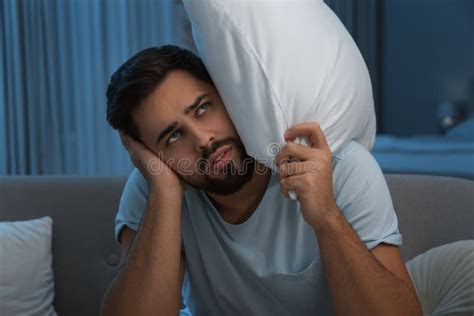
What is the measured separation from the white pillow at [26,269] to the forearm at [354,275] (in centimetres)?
86

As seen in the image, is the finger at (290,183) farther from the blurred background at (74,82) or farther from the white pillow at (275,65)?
the blurred background at (74,82)

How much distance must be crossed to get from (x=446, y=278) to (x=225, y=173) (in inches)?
20.8

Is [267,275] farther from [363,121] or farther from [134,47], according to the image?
[134,47]

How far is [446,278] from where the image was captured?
1.22m

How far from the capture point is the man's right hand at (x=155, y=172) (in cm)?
121

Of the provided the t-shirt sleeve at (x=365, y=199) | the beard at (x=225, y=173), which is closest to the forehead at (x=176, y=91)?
the beard at (x=225, y=173)

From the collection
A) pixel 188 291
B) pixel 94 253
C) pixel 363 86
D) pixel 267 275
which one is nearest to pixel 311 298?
pixel 267 275

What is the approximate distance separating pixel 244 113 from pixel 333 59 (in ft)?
0.62

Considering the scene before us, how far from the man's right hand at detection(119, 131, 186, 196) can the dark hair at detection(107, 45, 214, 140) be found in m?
0.04

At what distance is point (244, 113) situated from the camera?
106 centimetres

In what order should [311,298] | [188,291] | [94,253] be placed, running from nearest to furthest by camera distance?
[311,298] → [188,291] → [94,253]

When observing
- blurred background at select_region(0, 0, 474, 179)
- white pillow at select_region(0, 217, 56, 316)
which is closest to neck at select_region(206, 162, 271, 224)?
white pillow at select_region(0, 217, 56, 316)

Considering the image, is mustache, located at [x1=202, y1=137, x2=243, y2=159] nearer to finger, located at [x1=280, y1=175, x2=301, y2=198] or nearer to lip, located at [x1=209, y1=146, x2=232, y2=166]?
lip, located at [x1=209, y1=146, x2=232, y2=166]

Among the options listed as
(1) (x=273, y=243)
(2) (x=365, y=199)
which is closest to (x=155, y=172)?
(1) (x=273, y=243)
